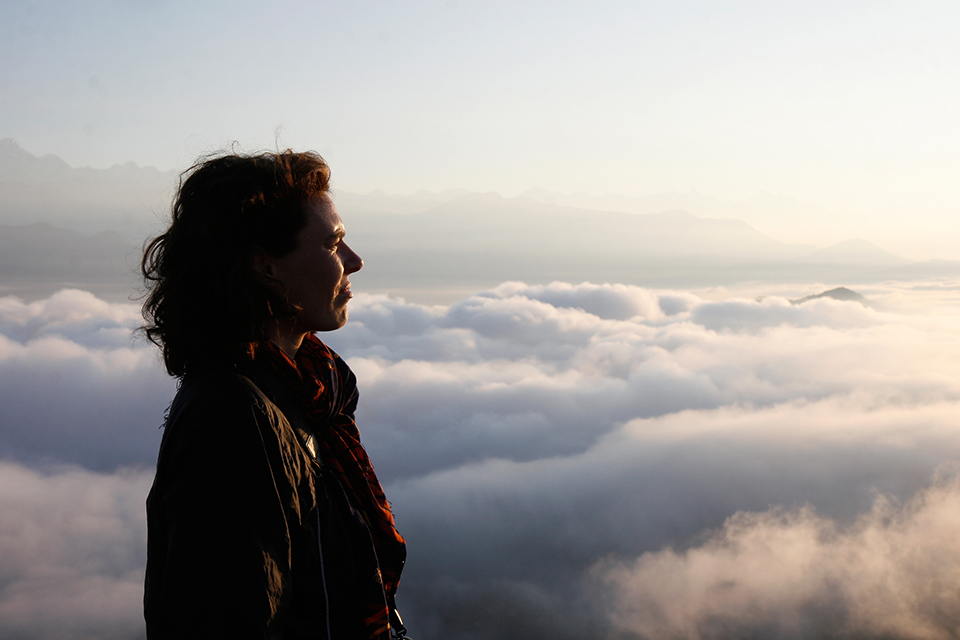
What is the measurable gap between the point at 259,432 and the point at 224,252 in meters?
0.69

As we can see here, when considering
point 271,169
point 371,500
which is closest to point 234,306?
point 271,169

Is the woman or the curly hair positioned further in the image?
the curly hair

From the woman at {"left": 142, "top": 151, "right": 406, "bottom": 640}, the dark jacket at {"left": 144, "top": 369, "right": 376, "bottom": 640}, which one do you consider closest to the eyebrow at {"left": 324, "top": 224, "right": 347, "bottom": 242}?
the woman at {"left": 142, "top": 151, "right": 406, "bottom": 640}

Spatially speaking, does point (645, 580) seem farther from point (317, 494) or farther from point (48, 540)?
point (317, 494)

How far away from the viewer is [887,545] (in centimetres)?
18575

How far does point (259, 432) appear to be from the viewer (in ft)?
6.38

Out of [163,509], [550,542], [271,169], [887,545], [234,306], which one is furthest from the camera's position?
[550,542]

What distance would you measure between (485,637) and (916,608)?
117044 mm

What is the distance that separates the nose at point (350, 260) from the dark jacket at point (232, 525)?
0.65m

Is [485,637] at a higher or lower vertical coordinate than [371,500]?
lower

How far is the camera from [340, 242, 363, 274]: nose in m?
2.64

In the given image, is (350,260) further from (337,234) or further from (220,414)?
(220,414)

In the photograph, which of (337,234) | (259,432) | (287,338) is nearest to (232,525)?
(259,432)

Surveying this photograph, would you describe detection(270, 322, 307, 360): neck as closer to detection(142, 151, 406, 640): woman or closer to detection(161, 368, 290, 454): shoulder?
detection(142, 151, 406, 640): woman
